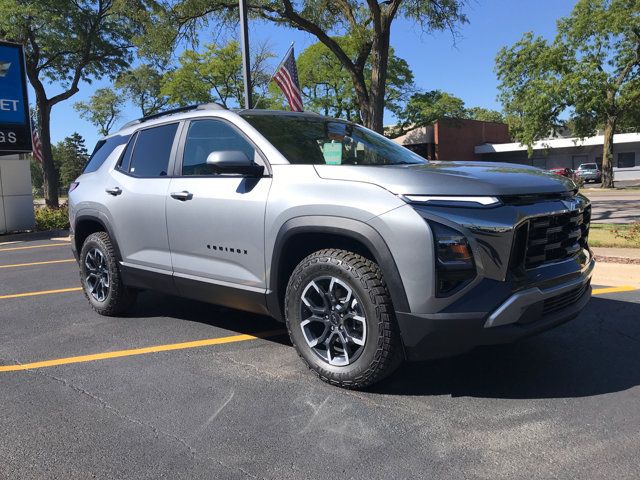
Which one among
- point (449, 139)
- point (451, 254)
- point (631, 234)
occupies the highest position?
point (449, 139)

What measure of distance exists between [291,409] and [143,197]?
2389mm

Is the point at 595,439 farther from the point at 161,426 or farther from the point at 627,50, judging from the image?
the point at 627,50

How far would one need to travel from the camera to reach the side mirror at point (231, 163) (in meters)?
3.68

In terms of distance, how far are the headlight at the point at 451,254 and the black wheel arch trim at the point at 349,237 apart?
0.26 m

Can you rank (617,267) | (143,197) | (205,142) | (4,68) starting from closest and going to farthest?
1. (205,142)
2. (143,197)
3. (617,267)
4. (4,68)

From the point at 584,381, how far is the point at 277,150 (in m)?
2.58

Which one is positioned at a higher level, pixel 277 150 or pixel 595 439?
pixel 277 150

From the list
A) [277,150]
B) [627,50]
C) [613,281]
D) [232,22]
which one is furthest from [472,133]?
[277,150]

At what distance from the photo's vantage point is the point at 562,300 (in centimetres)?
342

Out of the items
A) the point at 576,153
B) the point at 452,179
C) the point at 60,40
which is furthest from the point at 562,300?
the point at 576,153

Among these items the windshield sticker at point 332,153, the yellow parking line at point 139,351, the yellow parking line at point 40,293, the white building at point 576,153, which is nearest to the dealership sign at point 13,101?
the yellow parking line at point 40,293

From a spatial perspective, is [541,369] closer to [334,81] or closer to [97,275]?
[97,275]

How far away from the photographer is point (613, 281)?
6672 mm

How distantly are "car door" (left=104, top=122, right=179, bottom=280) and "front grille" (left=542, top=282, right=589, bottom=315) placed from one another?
2.87 metres
